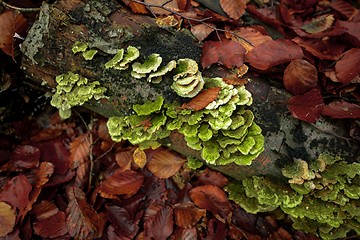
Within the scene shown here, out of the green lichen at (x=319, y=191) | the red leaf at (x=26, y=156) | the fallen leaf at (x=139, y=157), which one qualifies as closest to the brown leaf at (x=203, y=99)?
the green lichen at (x=319, y=191)

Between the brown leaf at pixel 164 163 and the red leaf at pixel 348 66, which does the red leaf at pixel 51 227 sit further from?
the red leaf at pixel 348 66

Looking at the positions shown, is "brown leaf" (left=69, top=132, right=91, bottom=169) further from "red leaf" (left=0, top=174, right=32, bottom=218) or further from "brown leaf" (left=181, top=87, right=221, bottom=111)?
"brown leaf" (left=181, top=87, right=221, bottom=111)

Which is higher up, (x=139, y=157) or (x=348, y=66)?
(x=348, y=66)

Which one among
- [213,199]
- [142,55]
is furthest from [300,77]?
[213,199]

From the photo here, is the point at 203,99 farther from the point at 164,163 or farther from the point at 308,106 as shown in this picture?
the point at 164,163

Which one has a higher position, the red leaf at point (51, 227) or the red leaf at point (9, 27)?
the red leaf at point (9, 27)

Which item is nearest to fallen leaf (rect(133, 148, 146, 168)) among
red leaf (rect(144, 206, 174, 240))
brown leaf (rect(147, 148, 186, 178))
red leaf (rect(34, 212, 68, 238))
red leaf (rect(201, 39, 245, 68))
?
brown leaf (rect(147, 148, 186, 178))

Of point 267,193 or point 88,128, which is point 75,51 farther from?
point 267,193
